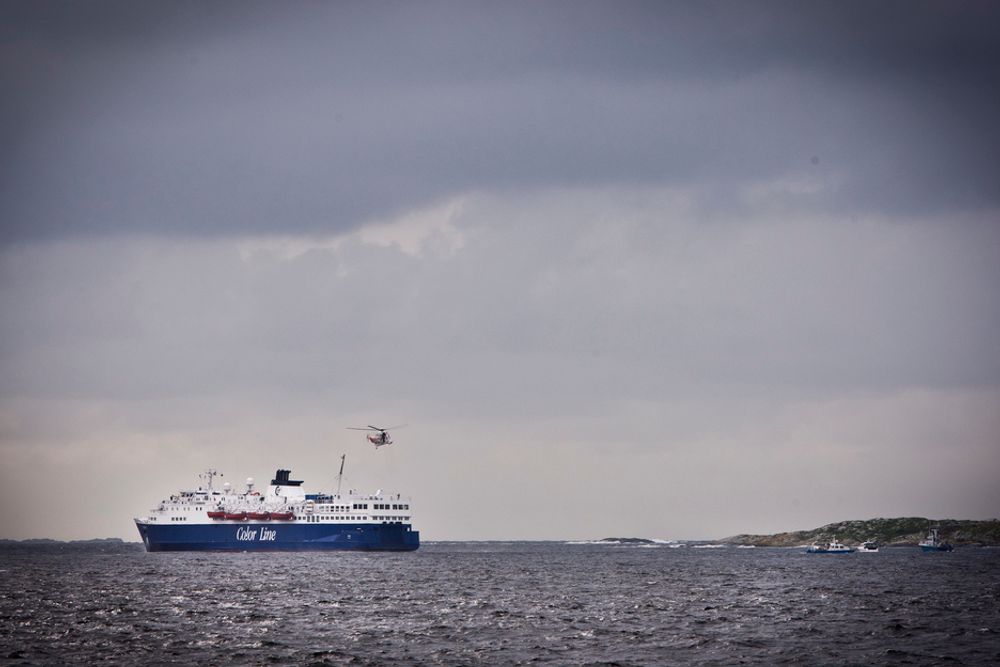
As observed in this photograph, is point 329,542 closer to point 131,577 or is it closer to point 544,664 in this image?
point 131,577

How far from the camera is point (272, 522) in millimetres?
163750

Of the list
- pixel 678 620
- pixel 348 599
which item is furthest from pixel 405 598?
pixel 678 620

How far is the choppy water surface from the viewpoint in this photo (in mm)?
47125

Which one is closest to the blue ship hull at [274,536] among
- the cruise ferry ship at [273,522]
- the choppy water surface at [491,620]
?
the cruise ferry ship at [273,522]

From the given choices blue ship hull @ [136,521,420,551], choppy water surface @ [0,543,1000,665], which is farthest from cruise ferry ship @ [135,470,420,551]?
A: choppy water surface @ [0,543,1000,665]

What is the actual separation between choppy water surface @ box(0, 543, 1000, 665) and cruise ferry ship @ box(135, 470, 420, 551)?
55.1m

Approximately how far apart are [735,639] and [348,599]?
31.3 metres

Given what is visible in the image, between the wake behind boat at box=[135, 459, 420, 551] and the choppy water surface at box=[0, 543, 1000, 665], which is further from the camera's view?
Result: the wake behind boat at box=[135, 459, 420, 551]

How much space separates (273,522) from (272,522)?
21 centimetres

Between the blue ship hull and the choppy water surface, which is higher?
the blue ship hull

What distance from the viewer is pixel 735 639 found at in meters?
52.8

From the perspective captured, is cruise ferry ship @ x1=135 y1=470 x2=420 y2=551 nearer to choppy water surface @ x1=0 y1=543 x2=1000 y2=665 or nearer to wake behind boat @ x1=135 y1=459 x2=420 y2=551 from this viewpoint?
wake behind boat @ x1=135 y1=459 x2=420 y2=551

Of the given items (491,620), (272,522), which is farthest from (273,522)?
(491,620)

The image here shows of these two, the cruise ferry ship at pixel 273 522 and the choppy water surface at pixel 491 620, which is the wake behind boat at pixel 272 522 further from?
the choppy water surface at pixel 491 620
